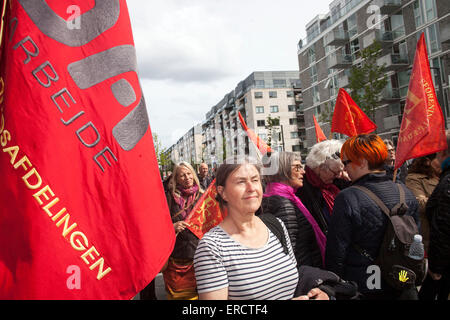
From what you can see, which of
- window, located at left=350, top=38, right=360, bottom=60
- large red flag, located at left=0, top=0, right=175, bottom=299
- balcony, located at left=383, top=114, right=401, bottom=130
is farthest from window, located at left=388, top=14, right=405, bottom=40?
large red flag, located at left=0, top=0, right=175, bottom=299

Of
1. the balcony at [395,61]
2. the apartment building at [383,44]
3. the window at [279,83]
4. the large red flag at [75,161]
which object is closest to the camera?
the large red flag at [75,161]

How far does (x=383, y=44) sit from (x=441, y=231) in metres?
35.2

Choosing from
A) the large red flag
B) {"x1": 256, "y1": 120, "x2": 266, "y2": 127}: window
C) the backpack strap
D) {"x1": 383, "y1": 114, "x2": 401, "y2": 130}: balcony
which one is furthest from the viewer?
{"x1": 256, "y1": 120, "x2": 266, "y2": 127}: window

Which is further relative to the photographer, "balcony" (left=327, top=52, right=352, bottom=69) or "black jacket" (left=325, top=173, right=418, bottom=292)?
"balcony" (left=327, top=52, right=352, bottom=69)

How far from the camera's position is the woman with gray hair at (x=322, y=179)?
10.6 feet

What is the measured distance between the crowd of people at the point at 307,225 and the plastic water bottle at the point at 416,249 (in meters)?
0.19

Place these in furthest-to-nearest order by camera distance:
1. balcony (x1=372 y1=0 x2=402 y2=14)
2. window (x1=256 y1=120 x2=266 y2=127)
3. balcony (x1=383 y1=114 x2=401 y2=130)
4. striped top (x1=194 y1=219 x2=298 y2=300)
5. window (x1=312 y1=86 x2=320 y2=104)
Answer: window (x1=256 y1=120 x2=266 y2=127) → window (x1=312 y1=86 x2=320 y2=104) → balcony (x1=383 y1=114 x2=401 y2=130) → balcony (x1=372 y1=0 x2=402 y2=14) → striped top (x1=194 y1=219 x2=298 y2=300)

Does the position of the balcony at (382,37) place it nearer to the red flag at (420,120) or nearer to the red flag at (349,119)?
the red flag at (349,119)

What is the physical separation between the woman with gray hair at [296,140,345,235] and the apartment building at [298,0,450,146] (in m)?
21.0

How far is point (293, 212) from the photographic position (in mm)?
2789

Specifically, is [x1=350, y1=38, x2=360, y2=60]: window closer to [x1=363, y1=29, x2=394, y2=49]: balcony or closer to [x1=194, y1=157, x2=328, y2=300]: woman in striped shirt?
[x1=363, y1=29, x2=394, y2=49]: balcony

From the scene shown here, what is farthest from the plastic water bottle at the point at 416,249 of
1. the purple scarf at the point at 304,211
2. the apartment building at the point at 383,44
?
the apartment building at the point at 383,44

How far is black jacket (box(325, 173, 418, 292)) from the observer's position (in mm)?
2611
